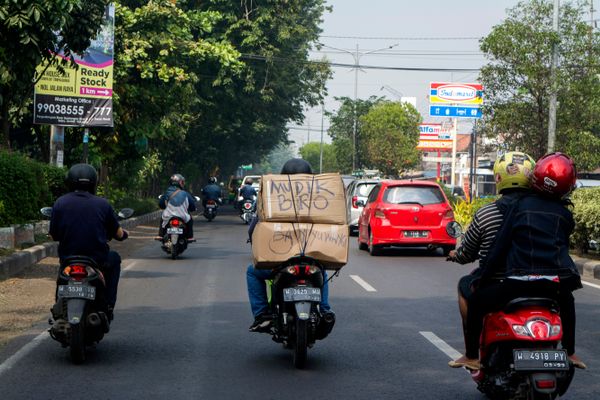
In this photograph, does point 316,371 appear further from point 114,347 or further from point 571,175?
point 571,175

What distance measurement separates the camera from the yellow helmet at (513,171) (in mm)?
6211

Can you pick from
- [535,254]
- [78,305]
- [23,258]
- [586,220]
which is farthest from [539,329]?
[586,220]

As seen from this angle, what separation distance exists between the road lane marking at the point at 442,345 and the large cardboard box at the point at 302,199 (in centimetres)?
152

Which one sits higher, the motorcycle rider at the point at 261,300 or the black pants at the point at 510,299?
the black pants at the point at 510,299

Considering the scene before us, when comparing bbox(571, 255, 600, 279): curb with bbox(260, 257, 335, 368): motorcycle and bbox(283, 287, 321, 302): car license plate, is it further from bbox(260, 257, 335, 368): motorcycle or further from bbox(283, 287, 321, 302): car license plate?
bbox(283, 287, 321, 302): car license plate

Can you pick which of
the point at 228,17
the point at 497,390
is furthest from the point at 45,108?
the point at 228,17

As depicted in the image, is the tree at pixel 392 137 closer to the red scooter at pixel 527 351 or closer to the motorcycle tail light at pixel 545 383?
the red scooter at pixel 527 351

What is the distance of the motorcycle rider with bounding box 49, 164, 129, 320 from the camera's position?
8047 mm

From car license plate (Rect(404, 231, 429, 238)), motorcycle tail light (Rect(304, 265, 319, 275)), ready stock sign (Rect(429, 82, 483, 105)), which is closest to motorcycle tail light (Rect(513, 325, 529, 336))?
motorcycle tail light (Rect(304, 265, 319, 275))

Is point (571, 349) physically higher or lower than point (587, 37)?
lower

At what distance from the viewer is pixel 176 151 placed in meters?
48.2

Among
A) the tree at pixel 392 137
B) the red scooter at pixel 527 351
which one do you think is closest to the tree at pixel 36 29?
the red scooter at pixel 527 351

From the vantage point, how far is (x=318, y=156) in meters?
172

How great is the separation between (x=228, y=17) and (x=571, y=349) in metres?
36.9
